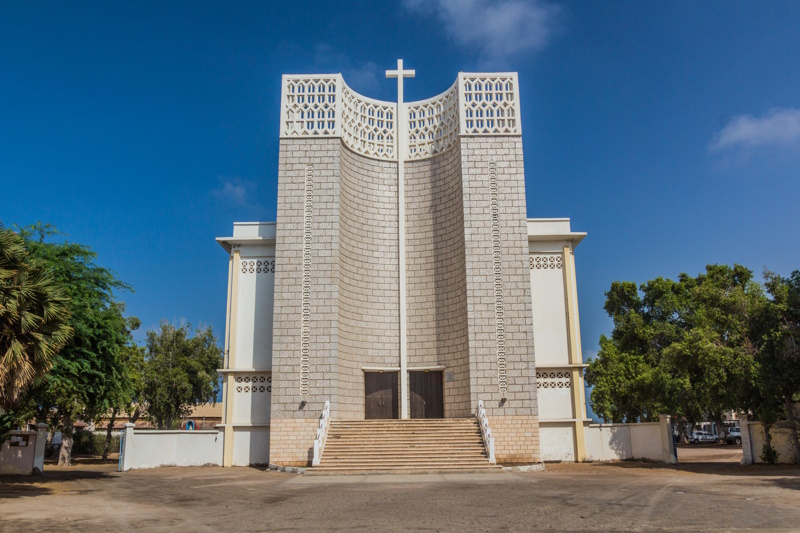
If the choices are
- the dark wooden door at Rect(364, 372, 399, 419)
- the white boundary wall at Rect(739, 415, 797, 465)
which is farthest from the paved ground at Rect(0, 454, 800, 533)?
the dark wooden door at Rect(364, 372, 399, 419)

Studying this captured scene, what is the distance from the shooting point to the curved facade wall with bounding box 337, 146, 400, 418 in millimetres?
22047

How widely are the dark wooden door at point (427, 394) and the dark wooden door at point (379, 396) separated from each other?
64cm

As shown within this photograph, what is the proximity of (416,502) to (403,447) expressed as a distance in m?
7.39

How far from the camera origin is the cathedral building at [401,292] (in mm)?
20234

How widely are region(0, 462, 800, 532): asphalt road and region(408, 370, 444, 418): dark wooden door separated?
5.68 m

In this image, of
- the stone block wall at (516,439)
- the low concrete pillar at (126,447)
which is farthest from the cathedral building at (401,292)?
the low concrete pillar at (126,447)

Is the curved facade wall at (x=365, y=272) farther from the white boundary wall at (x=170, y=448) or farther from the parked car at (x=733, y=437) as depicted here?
the parked car at (x=733, y=437)

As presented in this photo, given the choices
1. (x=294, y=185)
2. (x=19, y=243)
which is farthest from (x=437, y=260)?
(x=19, y=243)

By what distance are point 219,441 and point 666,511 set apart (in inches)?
615

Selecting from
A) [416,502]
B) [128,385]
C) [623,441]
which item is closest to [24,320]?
[128,385]

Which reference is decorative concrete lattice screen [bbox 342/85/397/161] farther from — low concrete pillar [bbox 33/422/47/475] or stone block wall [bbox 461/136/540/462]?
low concrete pillar [bbox 33/422/47/475]

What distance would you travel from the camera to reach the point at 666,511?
10.0m

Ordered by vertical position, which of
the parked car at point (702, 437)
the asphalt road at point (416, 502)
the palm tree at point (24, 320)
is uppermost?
the palm tree at point (24, 320)

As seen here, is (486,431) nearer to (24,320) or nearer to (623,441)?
(623,441)
